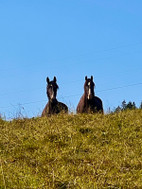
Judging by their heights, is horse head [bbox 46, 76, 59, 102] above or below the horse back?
above

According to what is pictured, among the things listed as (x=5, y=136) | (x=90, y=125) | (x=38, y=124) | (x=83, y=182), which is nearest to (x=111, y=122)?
(x=90, y=125)

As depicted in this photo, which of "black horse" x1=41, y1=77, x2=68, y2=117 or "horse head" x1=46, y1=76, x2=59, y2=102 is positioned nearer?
"black horse" x1=41, y1=77, x2=68, y2=117

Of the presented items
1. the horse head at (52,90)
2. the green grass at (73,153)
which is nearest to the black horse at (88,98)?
the horse head at (52,90)

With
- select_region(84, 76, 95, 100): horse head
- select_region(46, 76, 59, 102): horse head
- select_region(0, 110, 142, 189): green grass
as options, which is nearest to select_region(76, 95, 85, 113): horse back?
select_region(84, 76, 95, 100): horse head

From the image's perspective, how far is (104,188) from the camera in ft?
20.1

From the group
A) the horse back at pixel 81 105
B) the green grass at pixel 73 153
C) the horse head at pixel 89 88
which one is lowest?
the green grass at pixel 73 153

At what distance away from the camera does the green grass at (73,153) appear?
6309 millimetres

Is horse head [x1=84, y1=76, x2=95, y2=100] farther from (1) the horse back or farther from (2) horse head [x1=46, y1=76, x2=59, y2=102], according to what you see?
(2) horse head [x1=46, y1=76, x2=59, y2=102]

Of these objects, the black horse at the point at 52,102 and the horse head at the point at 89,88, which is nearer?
the black horse at the point at 52,102

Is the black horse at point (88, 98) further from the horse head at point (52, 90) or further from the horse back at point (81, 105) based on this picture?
the horse head at point (52, 90)

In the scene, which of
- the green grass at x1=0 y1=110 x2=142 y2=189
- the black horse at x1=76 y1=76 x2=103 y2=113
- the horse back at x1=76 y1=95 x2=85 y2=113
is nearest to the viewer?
the green grass at x1=0 y1=110 x2=142 y2=189

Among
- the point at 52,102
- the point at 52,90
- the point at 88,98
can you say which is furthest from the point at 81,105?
the point at 52,90

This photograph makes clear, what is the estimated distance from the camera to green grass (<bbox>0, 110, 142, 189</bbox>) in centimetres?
631

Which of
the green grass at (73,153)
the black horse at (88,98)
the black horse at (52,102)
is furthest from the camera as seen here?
the black horse at (88,98)
